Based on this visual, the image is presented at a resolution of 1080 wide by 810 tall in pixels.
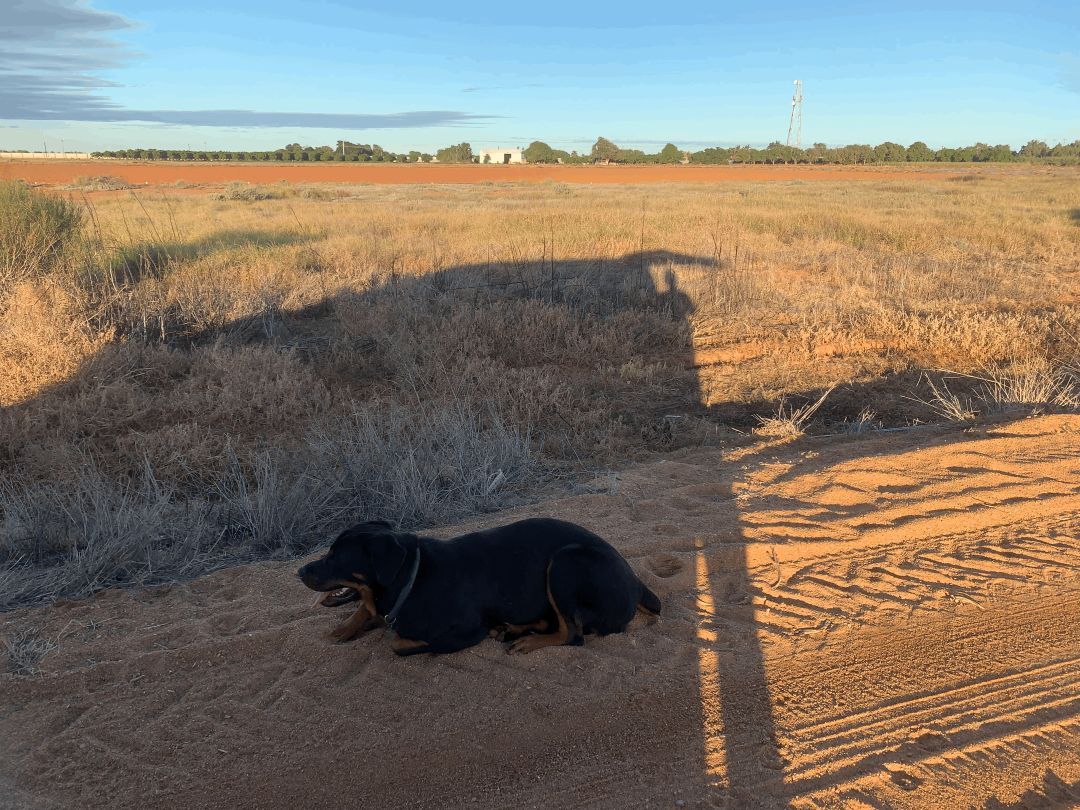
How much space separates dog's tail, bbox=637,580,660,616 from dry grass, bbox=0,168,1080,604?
1.90m

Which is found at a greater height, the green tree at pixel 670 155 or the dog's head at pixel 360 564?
the green tree at pixel 670 155

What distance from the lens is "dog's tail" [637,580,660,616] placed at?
382cm

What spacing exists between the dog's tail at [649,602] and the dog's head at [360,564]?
3.95ft

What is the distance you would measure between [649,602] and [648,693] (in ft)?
1.74

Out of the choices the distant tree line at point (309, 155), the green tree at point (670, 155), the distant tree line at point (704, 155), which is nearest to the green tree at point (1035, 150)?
the distant tree line at point (704, 155)

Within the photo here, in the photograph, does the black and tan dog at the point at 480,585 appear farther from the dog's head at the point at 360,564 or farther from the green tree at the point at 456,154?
the green tree at the point at 456,154

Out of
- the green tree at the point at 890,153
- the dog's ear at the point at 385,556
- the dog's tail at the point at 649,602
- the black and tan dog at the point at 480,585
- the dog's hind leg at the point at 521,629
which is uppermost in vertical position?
the green tree at the point at 890,153

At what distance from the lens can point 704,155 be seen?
96.0 meters

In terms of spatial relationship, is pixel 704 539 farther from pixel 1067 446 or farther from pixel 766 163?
pixel 766 163

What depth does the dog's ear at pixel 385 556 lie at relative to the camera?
338 cm

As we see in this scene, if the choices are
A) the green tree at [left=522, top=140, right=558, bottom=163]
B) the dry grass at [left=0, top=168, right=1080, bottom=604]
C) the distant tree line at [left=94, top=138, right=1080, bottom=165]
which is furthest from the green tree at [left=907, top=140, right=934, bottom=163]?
the dry grass at [left=0, top=168, right=1080, bottom=604]

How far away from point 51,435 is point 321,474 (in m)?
3.22

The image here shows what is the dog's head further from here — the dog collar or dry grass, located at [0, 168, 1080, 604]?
dry grass, located at [0, 168, 1080, 604]

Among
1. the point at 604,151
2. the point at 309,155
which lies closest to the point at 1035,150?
the point at 604,151
